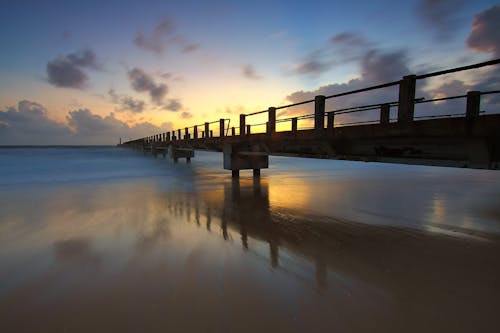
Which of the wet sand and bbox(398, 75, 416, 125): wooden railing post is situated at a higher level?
bbox(398, 75, 416, 125): wooden railing post

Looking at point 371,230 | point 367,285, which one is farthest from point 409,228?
point 367,285

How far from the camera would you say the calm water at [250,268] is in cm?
292

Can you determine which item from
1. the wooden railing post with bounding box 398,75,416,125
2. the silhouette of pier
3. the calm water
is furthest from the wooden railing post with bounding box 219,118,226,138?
the wooden railing post with bounding box 398,75,416,125

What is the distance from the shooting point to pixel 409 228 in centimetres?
594

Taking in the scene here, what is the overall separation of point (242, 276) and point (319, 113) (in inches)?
216

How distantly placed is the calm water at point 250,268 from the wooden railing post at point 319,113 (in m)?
2.60

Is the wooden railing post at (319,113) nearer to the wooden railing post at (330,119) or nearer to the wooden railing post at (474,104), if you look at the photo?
the wooden railing post at (330,119)

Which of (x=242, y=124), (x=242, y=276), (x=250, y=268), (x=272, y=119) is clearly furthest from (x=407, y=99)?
(x=242, y=124)

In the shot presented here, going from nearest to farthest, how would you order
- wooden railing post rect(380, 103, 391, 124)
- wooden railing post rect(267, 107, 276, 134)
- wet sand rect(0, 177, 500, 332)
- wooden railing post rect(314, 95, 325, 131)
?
wet sand rect(0, 177, 500, 332)
wooden railing post rect(380, 103, 391, 124)
wooden railing post rect(314, 95, 325, 131)
wooden railing post rect(267, 107, 276, 134)

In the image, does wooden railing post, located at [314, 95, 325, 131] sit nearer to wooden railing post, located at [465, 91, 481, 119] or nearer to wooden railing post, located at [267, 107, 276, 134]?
wooden railing post, located at [267, 107, 276, 134]

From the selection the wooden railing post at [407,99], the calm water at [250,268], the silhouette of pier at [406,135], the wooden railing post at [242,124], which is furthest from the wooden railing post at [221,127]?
the wooden railing post at [407,99]

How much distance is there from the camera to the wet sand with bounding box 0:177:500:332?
2887 mm

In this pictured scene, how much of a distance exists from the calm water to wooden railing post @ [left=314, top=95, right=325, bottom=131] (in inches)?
102

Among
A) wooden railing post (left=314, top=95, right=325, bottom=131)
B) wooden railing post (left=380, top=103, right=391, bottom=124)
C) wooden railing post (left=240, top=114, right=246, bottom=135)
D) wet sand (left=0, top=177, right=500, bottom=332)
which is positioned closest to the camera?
wet sand (left=0, top=177, right=500, bottom=332)
